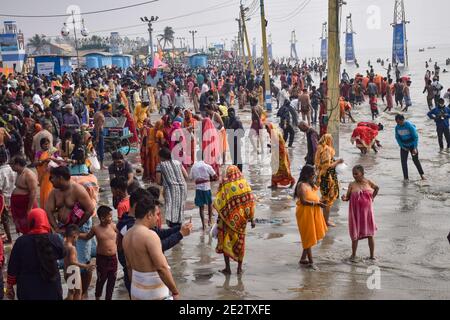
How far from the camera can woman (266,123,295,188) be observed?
42.1 ft

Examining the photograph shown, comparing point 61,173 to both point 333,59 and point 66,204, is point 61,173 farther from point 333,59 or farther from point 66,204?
point 333,59

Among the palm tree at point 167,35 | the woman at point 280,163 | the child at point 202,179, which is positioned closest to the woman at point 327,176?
the child at point 202,179

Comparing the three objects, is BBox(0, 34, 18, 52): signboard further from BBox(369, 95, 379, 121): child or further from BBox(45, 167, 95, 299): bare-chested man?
BBox(45, 167, 95, 299): bare-chested man

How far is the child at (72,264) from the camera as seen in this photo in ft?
21.0

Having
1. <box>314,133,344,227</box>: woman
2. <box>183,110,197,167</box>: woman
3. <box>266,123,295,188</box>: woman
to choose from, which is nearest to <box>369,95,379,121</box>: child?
<box>183,110,197,167</box>: woman

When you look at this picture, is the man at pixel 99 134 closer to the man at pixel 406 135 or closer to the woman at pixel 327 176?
the woman at pixel 327 176

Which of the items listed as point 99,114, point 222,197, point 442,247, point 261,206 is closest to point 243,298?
point 222,197

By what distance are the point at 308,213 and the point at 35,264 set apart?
377cm

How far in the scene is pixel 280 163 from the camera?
42.4 ft

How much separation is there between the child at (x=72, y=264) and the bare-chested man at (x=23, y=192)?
83.8 inches

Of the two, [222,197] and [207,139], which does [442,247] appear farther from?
[207,139]

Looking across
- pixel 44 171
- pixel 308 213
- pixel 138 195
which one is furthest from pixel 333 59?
pixel 138 195

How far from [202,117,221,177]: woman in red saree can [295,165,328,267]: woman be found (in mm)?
5231

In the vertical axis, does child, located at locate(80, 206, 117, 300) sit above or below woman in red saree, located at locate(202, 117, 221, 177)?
below
